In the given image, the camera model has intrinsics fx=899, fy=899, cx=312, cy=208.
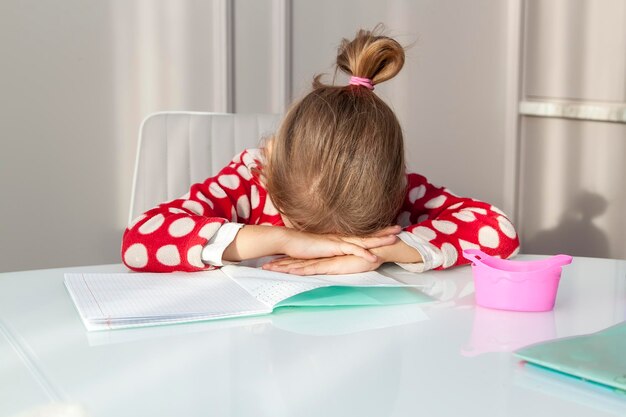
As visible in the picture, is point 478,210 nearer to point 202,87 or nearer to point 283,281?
point 283,281

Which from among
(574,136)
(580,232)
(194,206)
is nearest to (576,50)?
(574,136)

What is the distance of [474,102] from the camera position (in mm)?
3088

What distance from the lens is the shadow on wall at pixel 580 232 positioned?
105 inches

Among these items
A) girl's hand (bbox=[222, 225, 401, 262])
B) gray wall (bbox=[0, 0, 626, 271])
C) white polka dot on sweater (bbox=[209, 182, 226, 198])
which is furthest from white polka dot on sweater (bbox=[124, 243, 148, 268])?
gray wall (bbox=[0, 0, 626, 271])

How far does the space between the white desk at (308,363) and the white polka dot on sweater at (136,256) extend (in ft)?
0.62

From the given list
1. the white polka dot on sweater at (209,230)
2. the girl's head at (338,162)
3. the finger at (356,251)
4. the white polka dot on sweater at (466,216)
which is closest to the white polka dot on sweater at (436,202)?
the white polka dot on sweater at (466,216)

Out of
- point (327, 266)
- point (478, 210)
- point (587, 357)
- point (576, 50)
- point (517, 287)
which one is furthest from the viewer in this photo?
point (576, 50)

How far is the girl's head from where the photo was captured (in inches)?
49.2

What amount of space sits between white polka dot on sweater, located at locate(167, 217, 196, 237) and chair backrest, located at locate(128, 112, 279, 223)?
49cm

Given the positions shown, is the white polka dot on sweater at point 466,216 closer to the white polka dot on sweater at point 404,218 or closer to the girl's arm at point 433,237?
the girl's arm at point 433,237

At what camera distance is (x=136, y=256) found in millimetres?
1304

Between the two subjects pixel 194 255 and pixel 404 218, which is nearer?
pixel 194 255

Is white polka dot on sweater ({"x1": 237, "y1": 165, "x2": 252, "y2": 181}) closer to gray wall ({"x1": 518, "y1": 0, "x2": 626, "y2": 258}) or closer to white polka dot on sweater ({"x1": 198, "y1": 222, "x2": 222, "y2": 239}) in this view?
white polka dot on sweater ({"x1": 198, "y1": 222, "x2": 222, "y2": 239})

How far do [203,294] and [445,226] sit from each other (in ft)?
1.54
